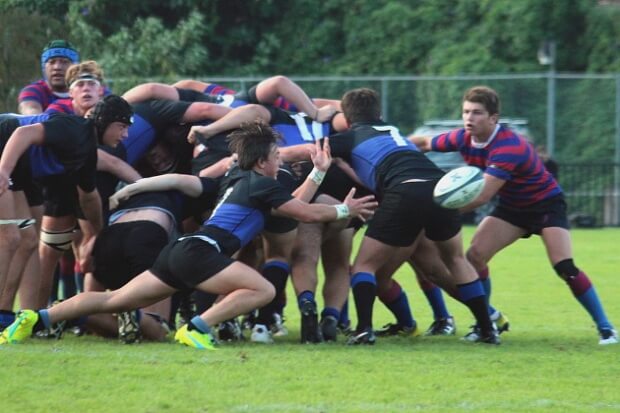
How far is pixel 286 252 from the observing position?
8867mm

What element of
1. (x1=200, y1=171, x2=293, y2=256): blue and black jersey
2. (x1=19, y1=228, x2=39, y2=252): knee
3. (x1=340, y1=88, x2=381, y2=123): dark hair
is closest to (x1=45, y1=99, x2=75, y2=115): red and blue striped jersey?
(x1=19, y1=228, x2=39, y2=252): knee

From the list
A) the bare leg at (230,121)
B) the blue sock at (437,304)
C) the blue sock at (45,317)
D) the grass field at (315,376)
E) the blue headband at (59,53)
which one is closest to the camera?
the grass field at (315,376)

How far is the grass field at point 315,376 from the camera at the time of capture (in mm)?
6430

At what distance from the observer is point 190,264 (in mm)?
8016

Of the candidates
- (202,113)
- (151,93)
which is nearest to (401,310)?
(202,113)

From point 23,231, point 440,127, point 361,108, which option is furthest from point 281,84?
point 440,127

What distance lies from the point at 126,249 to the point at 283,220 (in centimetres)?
104

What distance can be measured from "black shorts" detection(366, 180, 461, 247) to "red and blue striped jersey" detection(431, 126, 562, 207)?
0.54m

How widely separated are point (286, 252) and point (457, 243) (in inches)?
45.0

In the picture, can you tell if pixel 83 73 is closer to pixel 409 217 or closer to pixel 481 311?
pixel 409 217

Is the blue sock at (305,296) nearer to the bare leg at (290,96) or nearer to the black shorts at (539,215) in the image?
the bare leg at (290,96)

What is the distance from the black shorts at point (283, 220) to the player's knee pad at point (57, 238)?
139cm

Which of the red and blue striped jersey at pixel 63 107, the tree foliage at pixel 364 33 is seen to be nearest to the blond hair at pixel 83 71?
the red and blue striped jersey at pixel 63 107

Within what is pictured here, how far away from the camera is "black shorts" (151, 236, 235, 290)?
8023 mm
